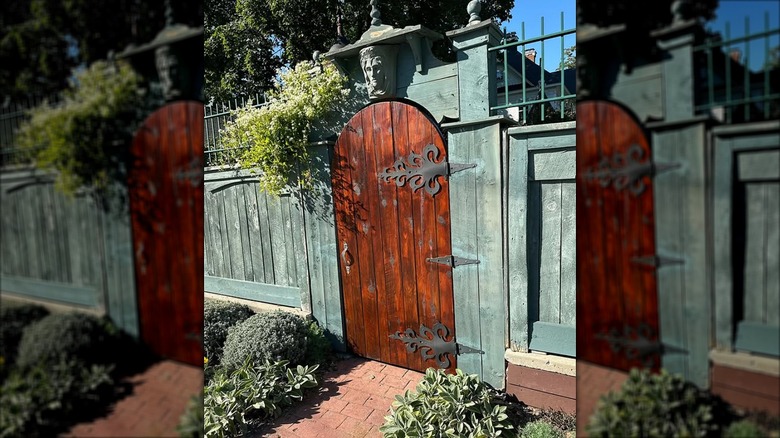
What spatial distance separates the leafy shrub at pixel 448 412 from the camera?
275 cm

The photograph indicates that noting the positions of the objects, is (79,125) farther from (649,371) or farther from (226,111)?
(226,111)

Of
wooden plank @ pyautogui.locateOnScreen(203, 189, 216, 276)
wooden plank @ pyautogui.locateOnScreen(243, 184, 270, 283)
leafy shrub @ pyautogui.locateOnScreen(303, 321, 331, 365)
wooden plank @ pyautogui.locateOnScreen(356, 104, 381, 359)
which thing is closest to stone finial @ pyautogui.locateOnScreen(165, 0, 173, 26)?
wooden plank @ pyautogui.locateOnScreen(356, 104, 381, 359)

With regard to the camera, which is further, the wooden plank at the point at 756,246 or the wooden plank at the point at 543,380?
the wooden plank at the point at 543,380

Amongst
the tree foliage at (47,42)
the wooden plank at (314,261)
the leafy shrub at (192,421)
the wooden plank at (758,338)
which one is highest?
the tree foliage at (47,42)

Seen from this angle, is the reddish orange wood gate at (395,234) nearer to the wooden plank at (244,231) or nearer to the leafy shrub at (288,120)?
the leafy shrub at (288,120)

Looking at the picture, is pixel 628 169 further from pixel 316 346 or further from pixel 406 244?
pixel 316 346

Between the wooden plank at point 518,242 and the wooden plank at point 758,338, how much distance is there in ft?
9.09

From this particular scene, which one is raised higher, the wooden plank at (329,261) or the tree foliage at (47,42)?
the tree foliage at (47,42)

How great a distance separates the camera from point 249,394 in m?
3.35

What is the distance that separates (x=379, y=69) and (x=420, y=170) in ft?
2.86

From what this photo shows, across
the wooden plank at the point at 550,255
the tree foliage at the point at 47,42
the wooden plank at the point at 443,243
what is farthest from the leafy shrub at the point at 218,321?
the tree foliage at the point at 47,42

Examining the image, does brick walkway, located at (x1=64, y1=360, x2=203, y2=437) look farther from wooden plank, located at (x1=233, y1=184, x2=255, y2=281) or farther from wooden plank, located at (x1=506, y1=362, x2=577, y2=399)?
wooden plank, located at (x1=233, y1=184, x2=255, y2=281)

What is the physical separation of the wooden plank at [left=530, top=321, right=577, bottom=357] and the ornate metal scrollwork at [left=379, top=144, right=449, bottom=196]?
1.28 metres

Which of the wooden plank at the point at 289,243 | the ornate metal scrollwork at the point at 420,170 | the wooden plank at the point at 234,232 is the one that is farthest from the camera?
the wooden plank at the point at 234,232
